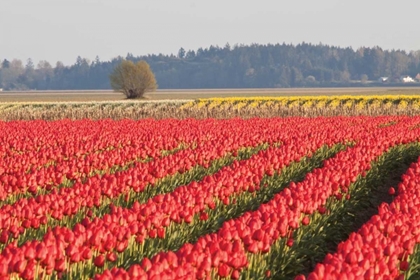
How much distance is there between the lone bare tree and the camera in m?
66.6

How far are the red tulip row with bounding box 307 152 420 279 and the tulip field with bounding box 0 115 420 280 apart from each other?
0.04 feet

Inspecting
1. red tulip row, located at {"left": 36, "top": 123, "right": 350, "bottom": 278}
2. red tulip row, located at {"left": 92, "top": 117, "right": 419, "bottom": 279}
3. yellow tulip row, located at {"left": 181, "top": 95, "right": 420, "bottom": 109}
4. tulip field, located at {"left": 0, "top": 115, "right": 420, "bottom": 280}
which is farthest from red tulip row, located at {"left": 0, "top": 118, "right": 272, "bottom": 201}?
yellow tulip row, located at {"left": 181, "top": 95, "right": 420, "bottom": 109}

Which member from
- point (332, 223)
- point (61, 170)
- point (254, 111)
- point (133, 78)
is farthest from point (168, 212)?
point (133, 78)

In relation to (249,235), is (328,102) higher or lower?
lower

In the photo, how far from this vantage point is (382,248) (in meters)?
7.06

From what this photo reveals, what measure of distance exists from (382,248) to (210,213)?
3.32m

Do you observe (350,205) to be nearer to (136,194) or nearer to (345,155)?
(345,155)

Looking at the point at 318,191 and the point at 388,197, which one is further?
the point at 388,197

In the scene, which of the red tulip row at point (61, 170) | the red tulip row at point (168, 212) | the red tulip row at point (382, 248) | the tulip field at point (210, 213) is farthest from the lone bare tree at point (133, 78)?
the red tulip row at point (382, 248)

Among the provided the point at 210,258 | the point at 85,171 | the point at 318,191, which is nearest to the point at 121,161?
the point at 85,171

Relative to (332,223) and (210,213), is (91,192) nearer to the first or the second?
(210,213)

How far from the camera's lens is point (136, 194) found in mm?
11133

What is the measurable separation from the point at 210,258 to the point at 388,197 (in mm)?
9185

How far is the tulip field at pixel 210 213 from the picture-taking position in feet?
21.0
